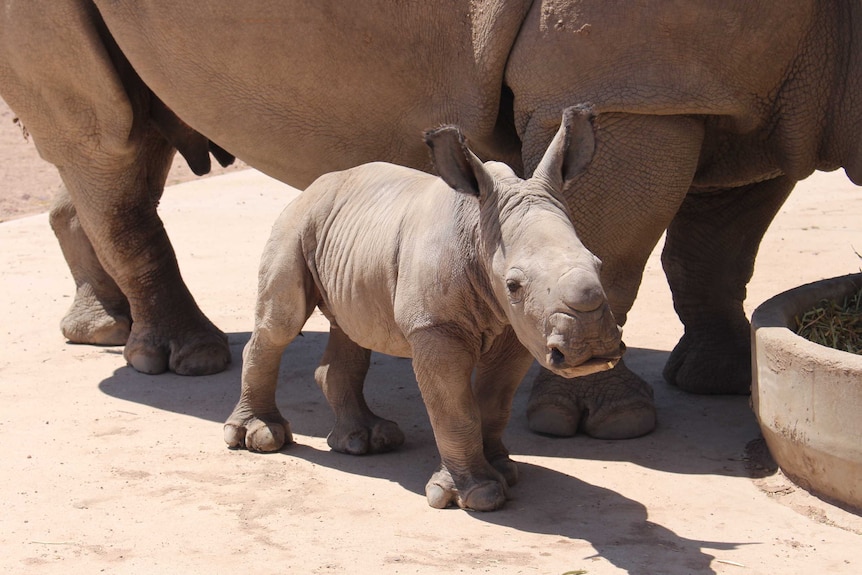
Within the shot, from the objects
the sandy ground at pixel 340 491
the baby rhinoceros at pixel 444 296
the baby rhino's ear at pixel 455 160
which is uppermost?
the baby rhino's ear at pixel 455 160

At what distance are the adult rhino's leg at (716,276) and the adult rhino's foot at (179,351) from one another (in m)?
2.52

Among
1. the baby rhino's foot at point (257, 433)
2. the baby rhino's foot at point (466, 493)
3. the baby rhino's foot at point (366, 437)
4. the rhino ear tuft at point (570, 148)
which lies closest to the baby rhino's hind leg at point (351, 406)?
the baby rhino's foot at point (366, 437)

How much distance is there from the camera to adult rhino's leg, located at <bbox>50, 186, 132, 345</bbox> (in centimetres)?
820

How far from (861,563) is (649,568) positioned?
738 millimetres

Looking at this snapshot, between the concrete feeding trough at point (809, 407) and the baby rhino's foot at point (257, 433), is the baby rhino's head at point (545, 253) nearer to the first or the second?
the concrete feeding trough at point (809, 407)

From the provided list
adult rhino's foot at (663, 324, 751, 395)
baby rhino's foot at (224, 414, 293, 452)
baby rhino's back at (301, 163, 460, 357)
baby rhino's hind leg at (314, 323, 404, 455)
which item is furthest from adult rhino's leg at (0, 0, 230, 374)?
adult rhino's foot at (663, 324, 751, 395)

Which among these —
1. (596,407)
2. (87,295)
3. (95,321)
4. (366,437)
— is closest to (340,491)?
(366,437)

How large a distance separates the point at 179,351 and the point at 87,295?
1161 millimetres

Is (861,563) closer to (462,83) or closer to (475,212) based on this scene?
(475,212)

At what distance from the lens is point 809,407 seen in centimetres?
496

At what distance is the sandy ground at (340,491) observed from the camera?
468 cm

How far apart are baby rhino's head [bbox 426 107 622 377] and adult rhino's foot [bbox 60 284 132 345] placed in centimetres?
402

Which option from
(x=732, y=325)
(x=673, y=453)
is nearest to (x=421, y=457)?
(x=673, y=453)

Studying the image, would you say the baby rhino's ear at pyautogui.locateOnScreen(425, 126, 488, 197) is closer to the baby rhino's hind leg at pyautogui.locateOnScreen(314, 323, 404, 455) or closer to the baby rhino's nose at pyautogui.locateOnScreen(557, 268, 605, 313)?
the baby rhino's nose at pyautogui.locateOnScreen(557, 268, 605, 313)
